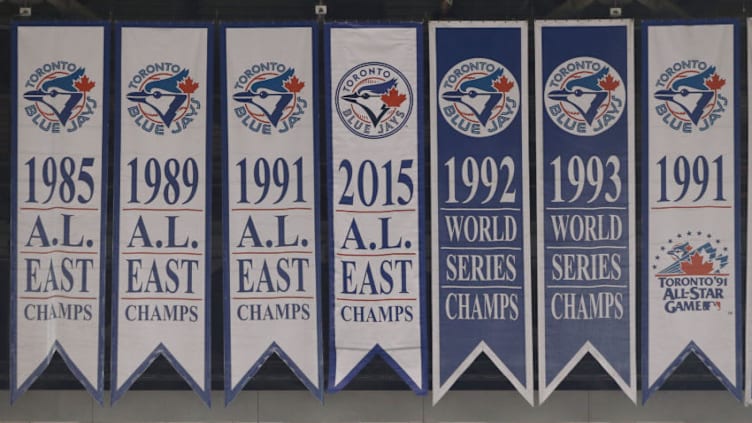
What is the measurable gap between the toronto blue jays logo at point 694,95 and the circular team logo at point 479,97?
5.43 ft

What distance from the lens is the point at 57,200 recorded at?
448 inches

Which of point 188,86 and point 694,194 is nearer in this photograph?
point 694,194

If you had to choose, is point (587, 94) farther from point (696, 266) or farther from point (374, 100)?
point (374, 100)

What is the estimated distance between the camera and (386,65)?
11383 millimetres

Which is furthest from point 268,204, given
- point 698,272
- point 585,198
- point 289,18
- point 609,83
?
point 698,272

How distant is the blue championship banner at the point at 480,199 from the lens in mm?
11422

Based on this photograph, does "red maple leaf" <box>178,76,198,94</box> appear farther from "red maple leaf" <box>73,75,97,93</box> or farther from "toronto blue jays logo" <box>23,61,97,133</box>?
"toronto blue jays logo" <box>23,61,97,133</box>

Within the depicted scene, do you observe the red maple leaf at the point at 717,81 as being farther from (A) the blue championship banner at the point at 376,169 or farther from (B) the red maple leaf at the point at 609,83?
(A) the blue championship banner at the point at 376,169

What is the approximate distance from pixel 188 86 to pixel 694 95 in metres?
5.42

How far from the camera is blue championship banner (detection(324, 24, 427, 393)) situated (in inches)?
448

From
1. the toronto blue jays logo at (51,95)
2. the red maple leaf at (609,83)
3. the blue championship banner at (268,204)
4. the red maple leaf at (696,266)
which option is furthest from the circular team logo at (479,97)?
the toronto blue jays logo at (51,95)

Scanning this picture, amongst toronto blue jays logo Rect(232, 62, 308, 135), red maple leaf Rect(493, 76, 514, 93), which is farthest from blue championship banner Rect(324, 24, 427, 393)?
red maple leaf Rect(493, 76, 514, 93)

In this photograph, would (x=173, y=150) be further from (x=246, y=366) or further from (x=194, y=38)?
(x=246, y=366)

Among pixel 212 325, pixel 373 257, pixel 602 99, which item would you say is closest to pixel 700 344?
pixel 602 99
